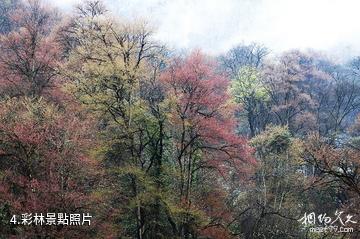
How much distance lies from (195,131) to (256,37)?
4410 centimetres

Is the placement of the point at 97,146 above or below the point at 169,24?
below

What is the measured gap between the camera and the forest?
17375mm

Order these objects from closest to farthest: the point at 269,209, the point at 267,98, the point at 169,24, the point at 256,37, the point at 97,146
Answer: the point at 97,146, the point at 269,209, the point at 267,98, the point at 256,37, the point at 169,24

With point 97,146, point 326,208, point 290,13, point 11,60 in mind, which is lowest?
point 326,208

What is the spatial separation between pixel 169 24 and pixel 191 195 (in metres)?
49.9

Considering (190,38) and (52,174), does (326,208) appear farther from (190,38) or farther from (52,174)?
(190,38)

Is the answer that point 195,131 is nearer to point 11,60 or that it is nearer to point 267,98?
point 11,60

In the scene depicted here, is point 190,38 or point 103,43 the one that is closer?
point 103,43

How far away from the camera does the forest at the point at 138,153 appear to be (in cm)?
1738

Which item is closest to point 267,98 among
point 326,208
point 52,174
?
point 326,208

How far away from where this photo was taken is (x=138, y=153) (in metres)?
22.7

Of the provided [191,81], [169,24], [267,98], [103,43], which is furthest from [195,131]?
[169,24]

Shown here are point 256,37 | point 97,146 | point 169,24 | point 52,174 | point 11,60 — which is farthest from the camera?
point 169,24

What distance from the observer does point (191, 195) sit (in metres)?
23.8
